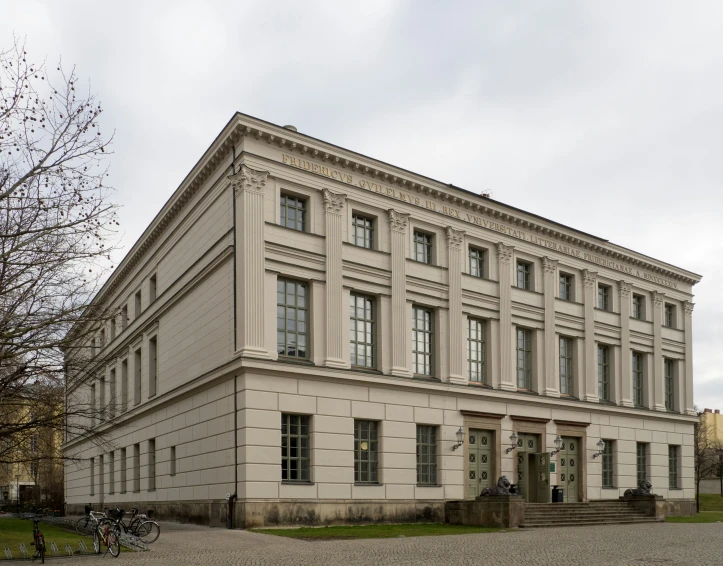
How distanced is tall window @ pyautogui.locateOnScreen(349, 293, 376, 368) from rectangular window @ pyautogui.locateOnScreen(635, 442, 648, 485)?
18.8 metres

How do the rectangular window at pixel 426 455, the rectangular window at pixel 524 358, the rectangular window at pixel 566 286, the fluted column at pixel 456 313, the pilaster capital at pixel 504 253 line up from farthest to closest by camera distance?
1. the rectangular window at pixel 566 286
2. the rectangular window at pixel 524 358
3. the pilaster capital at pixel 504 253
4. the fluted column at pixel 456 313
5. the rectangular window at pixel 426 455

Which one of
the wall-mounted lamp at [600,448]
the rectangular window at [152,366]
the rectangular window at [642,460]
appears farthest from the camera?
the rectangular window at [642,460]

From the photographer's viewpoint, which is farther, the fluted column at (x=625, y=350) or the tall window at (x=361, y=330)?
the fluted column at (x=625, y=350)

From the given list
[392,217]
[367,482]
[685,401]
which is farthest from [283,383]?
[685,401]

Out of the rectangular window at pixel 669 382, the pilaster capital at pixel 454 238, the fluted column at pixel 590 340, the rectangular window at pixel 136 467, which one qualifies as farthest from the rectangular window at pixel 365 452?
the rectangular window at pixel 669 382

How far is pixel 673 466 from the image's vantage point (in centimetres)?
4728

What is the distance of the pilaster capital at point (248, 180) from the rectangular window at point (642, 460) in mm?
25678

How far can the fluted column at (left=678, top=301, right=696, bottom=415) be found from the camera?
48.9 meters

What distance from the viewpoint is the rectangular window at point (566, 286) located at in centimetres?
4238

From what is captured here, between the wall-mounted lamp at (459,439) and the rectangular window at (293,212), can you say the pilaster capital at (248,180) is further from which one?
the wall-mounted lamp at (459,439)

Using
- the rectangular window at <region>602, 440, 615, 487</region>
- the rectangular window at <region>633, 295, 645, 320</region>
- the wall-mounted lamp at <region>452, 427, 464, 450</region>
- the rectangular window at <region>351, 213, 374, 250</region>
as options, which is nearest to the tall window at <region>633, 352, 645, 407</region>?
the rectangular window at <region>633, 295, 645, 320</region>

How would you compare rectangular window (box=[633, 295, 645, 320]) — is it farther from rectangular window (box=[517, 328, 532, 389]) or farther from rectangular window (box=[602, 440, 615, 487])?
rectangular window (box=[517, 328, 532, 389])

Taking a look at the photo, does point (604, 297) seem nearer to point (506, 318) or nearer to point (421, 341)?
point (506, 318)

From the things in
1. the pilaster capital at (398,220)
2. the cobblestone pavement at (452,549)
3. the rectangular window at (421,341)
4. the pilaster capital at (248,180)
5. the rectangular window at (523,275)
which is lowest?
the cobblestone pavement at (452,549)
